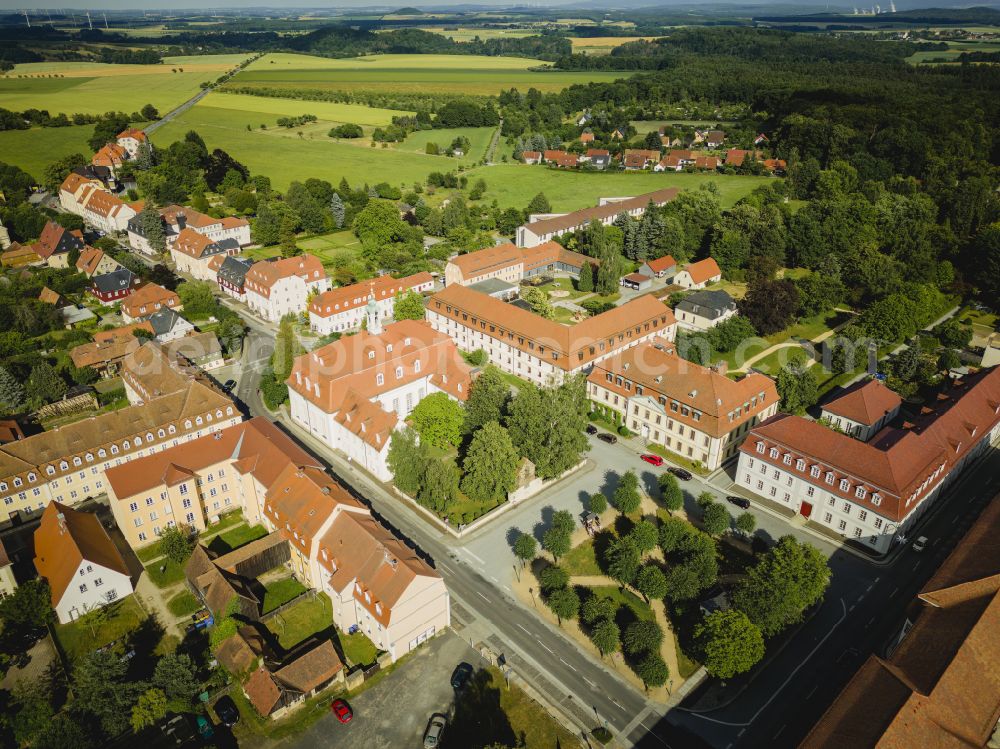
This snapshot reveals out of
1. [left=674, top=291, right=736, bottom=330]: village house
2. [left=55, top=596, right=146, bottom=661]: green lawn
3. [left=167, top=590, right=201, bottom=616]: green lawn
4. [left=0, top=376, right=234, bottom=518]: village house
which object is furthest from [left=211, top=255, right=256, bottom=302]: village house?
[left=674, top=291, right=736, bottom=330]: village house

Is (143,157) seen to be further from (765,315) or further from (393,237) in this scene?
(765,315)

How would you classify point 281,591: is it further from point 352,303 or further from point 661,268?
point 661,268

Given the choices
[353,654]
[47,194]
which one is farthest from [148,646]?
[47,194]

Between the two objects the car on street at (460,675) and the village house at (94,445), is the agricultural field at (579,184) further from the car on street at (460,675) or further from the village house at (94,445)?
the car on street at (460,675)

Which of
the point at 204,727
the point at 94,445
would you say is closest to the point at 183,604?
the point at 204,727

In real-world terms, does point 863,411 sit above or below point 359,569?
below
